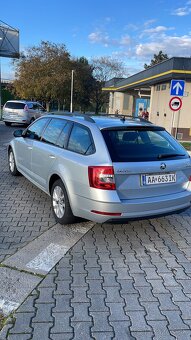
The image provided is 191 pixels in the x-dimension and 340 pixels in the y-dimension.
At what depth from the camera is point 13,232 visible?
438 cm

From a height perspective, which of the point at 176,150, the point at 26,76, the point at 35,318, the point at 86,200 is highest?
the point at 26,76

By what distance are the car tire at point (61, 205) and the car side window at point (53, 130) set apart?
2.47 feet

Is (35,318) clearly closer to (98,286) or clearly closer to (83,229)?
(98,286)

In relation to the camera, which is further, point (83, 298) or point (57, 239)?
point (57, 239)

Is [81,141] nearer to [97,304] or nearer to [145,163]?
[145,163]

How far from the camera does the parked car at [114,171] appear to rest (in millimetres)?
3850

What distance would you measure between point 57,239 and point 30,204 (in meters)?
1.50

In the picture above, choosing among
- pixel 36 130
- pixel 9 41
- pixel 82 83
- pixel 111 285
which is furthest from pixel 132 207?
pixel 82 83

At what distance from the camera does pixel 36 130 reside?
5945mm

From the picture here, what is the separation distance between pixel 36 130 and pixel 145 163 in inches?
104

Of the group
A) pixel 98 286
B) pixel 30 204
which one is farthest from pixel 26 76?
pixel 98 286

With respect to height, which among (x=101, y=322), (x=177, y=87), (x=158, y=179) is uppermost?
(x=177, y=87)

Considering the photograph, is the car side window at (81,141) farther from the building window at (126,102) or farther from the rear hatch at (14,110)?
the building window at (126,102)

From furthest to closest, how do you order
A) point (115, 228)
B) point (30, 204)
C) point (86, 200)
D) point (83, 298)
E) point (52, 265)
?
1. point (30, 204)
2. point (115, 228)
3. point (86, 200)
4. point (52, 265)
5. point (83, 298)
